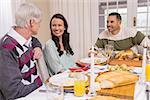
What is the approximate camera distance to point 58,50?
2389 millimetres

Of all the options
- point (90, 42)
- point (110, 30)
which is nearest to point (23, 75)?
point (110, 30)

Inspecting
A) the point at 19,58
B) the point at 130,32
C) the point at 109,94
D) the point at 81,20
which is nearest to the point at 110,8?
the point at 81,20

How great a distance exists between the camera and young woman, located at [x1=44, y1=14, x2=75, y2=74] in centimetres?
228

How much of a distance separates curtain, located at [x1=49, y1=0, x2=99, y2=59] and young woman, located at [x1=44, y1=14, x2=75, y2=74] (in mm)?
1329

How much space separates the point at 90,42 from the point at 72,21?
487 millimetres

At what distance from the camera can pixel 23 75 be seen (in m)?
1.63

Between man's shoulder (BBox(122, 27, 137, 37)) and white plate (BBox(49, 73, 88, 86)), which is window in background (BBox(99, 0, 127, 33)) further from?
white plate (BBox(49, 73, 88, 86))

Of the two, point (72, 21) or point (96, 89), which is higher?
point (72, 21)

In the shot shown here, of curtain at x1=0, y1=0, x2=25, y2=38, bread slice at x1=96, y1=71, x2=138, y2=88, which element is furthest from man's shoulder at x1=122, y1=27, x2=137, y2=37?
curtain at x1=0, y1=0, x2=25, y2=38

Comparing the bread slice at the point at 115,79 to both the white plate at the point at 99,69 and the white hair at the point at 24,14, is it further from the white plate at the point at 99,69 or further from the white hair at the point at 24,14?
the white hair at the point at 24,14

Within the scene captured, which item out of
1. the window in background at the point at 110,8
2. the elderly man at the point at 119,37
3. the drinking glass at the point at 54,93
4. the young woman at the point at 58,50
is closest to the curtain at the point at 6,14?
the young woman at the point at 58,50

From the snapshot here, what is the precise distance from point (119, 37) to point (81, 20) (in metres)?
1.14

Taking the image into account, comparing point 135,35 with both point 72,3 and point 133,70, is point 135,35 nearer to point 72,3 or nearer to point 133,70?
point 133,70

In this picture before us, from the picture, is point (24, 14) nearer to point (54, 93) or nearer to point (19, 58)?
point (19, 58)
